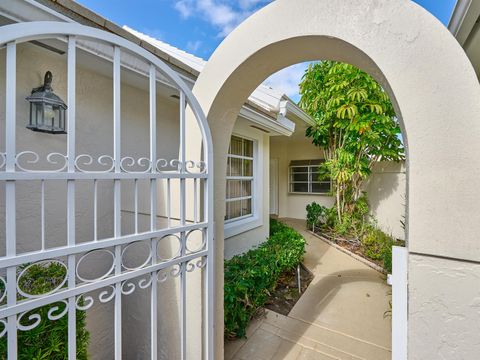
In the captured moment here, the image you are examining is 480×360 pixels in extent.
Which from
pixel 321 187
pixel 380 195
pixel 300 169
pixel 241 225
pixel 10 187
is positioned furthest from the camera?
pixel 300 169

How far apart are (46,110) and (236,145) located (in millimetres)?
4206

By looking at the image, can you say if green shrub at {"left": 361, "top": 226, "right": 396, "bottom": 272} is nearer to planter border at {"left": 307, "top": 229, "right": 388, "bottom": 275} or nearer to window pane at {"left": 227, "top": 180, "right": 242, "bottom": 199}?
planter border at {"left": 307, "top": 229, "right": 388, "bottom": 275}

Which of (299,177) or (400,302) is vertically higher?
(299,177)

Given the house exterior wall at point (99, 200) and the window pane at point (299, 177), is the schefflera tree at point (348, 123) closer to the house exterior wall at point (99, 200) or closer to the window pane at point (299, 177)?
the window pane at point (299, 177)

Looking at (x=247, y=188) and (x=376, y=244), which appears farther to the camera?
(x=376, y=244)

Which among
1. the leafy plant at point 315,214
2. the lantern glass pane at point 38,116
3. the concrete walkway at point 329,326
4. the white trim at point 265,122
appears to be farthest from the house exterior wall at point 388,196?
the lantern glass pane at point 38,116

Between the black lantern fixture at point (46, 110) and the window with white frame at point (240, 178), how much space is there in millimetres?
3567

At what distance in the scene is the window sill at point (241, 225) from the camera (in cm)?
559

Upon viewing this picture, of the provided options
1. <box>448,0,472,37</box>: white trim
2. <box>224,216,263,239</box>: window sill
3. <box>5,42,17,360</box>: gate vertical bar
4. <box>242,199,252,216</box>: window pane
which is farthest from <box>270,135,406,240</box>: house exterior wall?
<box>5,42,17,360</box>: gate vertical bar

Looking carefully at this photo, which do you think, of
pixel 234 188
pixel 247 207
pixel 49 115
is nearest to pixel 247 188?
pixel 247 207

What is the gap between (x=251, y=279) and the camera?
409 cm

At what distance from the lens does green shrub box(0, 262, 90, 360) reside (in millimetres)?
1804

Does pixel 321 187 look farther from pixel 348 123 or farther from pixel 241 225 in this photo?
pixel 241 225

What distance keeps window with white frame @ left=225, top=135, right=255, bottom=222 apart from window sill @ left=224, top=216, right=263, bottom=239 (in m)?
0.13
